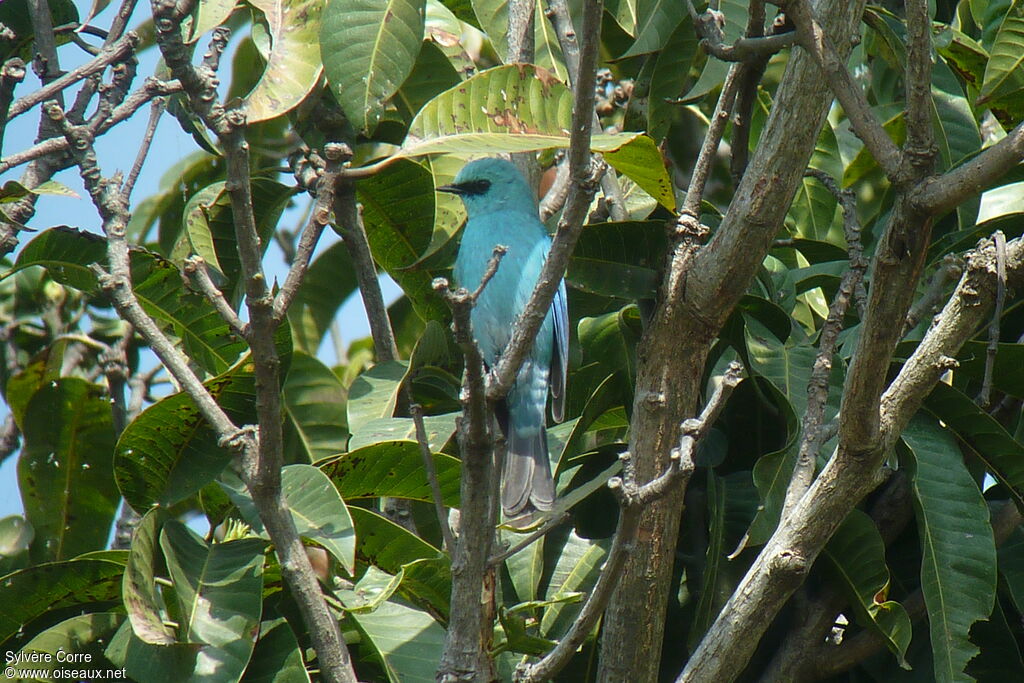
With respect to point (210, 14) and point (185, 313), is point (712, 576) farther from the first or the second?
point (210, 14)

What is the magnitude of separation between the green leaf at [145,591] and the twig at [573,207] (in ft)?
2.76

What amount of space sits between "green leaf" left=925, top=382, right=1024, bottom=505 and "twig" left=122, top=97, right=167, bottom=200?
1942 mm

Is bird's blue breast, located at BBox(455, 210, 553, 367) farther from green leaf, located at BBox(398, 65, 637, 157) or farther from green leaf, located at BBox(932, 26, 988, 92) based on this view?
green leaf, located at BBox(398, 65, 637, 157)

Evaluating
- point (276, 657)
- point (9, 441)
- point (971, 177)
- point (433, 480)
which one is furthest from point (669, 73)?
point (9, 441)

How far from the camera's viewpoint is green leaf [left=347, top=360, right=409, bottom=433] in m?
3.04

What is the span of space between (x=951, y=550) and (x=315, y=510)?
1.46 metres

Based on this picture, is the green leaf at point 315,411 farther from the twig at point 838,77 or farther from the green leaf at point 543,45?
the twig at point 838,77

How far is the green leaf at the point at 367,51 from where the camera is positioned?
8.38 ft

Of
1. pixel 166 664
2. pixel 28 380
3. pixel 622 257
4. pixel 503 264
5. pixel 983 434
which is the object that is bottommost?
pixel 166 664

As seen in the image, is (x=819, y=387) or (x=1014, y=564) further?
(x=1014, y=564)

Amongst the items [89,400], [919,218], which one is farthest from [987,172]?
[89,400]

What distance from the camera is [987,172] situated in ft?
5.91

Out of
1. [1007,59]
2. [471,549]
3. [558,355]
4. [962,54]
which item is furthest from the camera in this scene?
[558,355]

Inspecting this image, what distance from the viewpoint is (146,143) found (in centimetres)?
283
